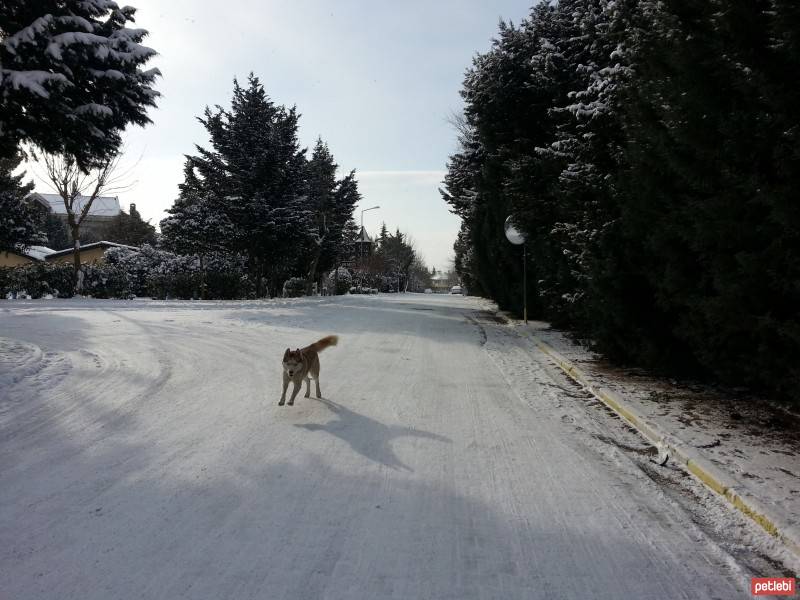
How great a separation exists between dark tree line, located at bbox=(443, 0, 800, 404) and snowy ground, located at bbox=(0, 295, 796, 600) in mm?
→ 1751

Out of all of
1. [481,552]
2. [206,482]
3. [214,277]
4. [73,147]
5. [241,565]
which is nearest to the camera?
[241,565]

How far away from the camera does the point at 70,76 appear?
8953mm

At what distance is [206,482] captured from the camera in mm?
4020

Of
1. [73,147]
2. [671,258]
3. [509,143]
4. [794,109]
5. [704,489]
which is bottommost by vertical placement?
[704,489]

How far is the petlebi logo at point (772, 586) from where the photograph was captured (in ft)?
9.04

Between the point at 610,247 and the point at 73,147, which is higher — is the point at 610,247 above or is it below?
below

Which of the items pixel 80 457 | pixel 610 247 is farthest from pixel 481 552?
pixel 610 247

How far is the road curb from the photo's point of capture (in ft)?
10.7

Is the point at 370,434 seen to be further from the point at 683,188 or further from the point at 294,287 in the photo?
the point at 294,287

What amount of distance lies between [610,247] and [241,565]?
301 inches

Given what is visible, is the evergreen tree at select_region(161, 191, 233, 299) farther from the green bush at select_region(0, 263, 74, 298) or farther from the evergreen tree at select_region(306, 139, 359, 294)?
the evergreen tree at select_region(306, 139, 359, 294)

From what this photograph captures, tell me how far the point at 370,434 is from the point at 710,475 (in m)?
3.05

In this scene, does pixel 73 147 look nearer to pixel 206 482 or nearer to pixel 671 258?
pixel 206 482

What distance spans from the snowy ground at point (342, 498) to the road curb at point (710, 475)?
0.12 metres
